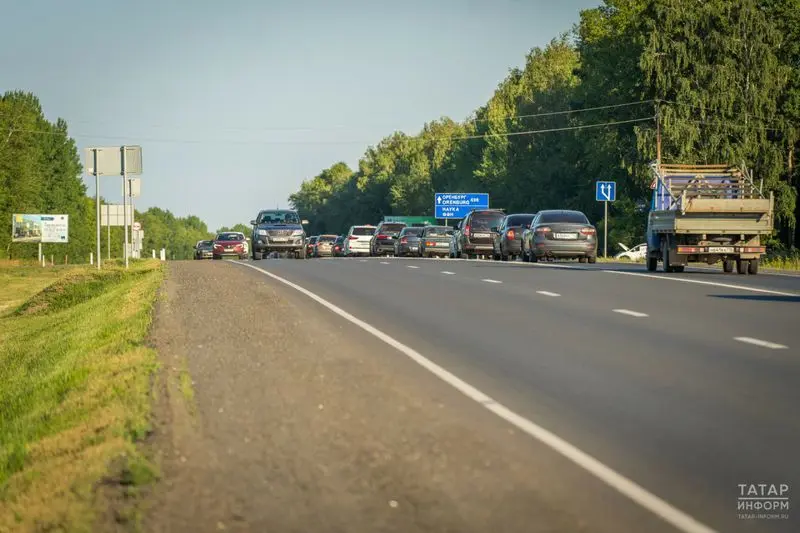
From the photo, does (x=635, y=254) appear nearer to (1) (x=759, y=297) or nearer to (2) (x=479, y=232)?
(2) (x=479, y=232)

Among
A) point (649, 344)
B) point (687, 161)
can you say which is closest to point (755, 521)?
point (649, 344)

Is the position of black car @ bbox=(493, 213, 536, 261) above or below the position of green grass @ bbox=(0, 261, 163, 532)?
above

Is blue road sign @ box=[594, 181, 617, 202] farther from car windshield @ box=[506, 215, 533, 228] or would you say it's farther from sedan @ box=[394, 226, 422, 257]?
sedan @ box=[394, 226, 422, 257]

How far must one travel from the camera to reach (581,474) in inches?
291

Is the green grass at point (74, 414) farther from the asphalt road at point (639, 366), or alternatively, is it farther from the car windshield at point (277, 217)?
the car windshield at point (277, 217)

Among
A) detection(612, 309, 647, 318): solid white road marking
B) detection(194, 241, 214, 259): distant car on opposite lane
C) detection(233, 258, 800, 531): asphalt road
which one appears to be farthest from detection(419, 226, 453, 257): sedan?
detection(612, 309, 647, 318): solid white road marking

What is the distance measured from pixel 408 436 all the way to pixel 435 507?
2021mm

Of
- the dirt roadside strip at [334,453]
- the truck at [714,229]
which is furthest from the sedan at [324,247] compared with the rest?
the dirt roadside strip at [334,453]

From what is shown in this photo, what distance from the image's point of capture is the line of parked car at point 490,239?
4116 cm

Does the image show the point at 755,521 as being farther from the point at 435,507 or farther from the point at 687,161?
the point at 687,161

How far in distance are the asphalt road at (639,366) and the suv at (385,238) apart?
139ft

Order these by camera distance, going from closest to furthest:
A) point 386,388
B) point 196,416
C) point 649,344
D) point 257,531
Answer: point 257,531 → point 196,416 → point 386,388 → point 649,344

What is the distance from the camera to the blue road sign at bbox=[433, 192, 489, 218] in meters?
108

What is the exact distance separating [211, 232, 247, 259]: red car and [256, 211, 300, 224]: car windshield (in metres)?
12.4
